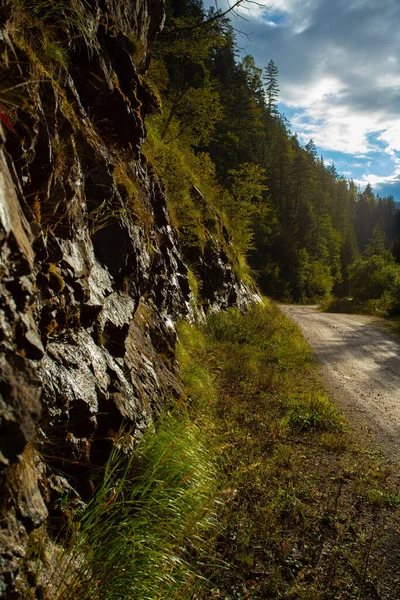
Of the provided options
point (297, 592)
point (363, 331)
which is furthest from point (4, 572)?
point (363, 331)

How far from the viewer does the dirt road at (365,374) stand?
691 centimetres

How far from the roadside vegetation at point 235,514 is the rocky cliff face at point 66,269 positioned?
13.7 inches

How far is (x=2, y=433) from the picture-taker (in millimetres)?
1617

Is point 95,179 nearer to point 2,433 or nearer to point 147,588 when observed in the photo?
point 2,433

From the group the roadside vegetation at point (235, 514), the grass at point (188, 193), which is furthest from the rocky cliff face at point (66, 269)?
the grass at point (188, 193)

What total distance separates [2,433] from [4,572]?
2.18 feet

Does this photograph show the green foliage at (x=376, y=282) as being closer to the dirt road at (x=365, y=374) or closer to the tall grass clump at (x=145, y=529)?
the dirt road at (x=365, y=374)

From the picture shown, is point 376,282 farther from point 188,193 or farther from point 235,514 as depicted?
point 235,514

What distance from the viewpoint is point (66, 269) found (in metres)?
3.35

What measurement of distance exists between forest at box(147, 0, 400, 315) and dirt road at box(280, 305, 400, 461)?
5731mm

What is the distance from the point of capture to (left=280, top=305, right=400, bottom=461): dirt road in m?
6.91

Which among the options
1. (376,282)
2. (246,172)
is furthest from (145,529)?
(376,282)

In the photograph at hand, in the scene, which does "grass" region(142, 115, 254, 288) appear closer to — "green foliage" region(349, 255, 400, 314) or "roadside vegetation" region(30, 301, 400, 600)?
"roadside vegetation" region(30, 301, 400, 600)

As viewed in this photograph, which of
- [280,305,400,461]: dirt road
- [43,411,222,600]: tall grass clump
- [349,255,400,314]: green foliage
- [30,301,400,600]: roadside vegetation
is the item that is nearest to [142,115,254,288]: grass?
[280,305,400,461]: dirt road
